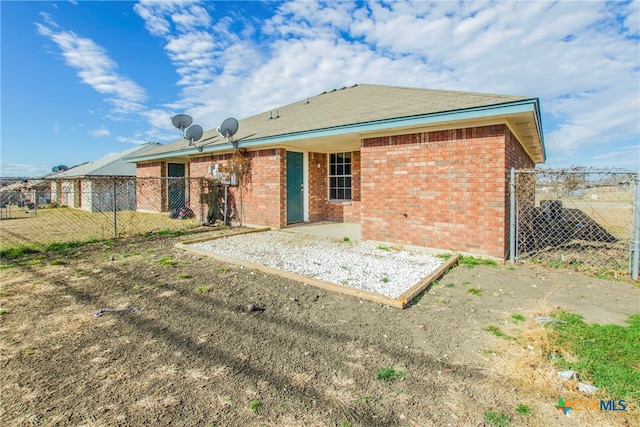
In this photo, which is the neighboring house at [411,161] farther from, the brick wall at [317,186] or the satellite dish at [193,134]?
the satellite dish at [193,134]

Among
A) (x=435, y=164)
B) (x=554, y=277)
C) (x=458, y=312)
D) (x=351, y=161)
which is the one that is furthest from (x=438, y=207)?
(x=351, y=161)

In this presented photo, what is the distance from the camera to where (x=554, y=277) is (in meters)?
5.24

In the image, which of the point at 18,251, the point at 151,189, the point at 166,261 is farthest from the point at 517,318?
the point at 151,189

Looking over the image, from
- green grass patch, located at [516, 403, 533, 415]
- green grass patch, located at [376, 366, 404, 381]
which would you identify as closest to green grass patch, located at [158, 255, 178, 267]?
green grass patch, located at [376, 366, 404, 381]

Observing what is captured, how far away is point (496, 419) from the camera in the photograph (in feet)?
6.88

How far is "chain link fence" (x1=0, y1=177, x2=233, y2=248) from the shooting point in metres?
9.70

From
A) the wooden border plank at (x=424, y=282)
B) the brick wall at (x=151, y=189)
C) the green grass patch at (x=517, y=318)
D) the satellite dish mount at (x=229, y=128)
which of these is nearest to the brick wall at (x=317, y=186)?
the satellite dish mount at (x=229, y=128)

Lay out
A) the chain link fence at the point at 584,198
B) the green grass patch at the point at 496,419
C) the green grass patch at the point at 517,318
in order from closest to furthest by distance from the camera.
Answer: the green grass patch at the point at 496,419, the green grass patch at the point at 517,318, the chain link fence at the point at 584,198

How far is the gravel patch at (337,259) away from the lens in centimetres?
→ 502

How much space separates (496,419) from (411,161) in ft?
18.5

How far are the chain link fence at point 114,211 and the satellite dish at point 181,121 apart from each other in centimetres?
214

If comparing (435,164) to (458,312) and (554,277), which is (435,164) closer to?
(554,277)

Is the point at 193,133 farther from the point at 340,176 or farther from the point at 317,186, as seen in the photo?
the point at 340,176

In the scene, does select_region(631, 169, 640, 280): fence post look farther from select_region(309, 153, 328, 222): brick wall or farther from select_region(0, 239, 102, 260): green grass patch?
select_region(0, 239, 102, 260): green grass patch
